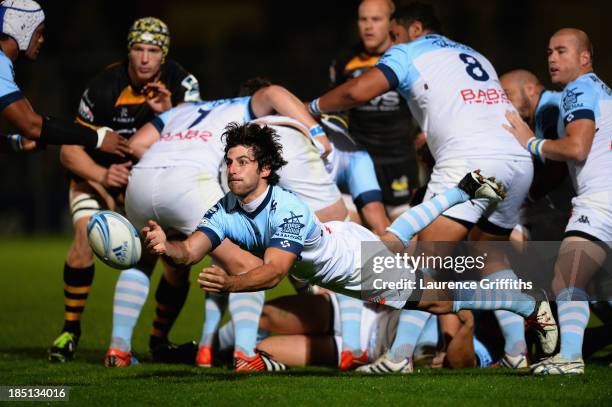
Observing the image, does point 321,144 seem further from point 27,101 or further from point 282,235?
point 27,101

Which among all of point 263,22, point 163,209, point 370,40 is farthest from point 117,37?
point 163,209

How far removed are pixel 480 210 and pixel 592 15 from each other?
15.3m

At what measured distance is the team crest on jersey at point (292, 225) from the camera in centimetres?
508

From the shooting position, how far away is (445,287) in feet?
19.2

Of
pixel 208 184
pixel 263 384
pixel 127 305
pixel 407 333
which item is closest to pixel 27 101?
pixel 208 184

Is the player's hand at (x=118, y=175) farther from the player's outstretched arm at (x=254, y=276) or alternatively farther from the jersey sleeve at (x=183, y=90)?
the player's outstretched arm at (x=254, y=276)

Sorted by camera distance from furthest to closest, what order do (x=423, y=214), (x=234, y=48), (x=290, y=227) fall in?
1. (x=234, y=48)
2. (x=423, y=214)
3. (x=290, y=227)

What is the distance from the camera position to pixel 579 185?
6.11 m

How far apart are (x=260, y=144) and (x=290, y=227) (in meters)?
0.55

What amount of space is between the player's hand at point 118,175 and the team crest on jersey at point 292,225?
191 centimetres

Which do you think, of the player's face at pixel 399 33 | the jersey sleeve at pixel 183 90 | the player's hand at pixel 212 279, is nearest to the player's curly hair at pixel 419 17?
the player's face at pixel 399 33

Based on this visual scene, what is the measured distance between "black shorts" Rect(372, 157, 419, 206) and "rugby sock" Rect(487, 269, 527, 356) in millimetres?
2326

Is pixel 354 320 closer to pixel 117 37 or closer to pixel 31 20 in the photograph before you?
pixel 31 20

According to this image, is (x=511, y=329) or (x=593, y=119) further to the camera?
(x=511, y=329)
